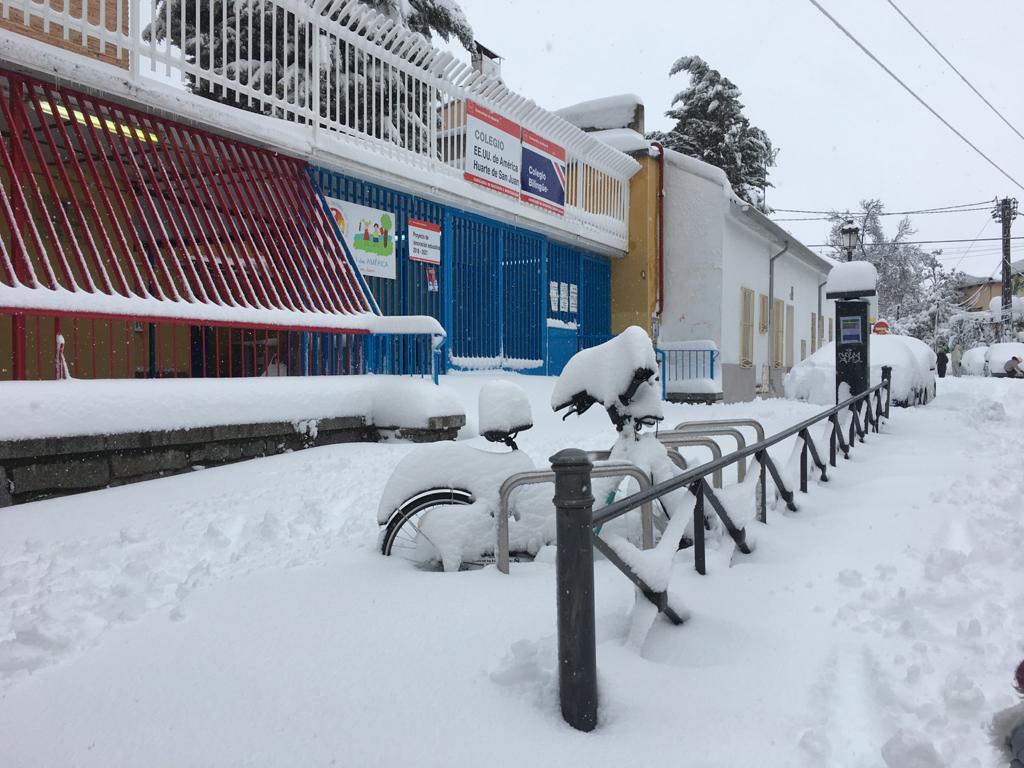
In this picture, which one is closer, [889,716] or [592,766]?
[592,766]

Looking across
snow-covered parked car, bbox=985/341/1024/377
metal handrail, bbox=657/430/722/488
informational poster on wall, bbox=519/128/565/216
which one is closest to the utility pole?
snow-covered parked car, bbox=985/341/1024/377

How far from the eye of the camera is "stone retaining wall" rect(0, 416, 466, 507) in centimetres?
468

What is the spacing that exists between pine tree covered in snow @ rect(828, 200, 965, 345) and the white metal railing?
45747mm

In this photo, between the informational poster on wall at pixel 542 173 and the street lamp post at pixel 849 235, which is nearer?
the informational poster on wall at pixel 542 173

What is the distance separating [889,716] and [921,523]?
101 inches

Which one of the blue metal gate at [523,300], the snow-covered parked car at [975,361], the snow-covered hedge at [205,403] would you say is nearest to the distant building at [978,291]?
the snow-covered parked car at [975,361]

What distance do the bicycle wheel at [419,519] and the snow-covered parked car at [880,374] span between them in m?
10.2

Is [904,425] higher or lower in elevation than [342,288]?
lower

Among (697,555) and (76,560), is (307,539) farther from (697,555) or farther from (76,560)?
(697,555)

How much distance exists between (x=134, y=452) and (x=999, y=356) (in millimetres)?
31886

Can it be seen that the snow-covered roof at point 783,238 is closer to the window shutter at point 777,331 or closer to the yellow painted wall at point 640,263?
the window shutter at point 777,331

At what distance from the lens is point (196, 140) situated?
23.5ft

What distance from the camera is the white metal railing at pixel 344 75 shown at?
671cm

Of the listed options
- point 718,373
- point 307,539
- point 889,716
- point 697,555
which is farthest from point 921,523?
point 718,373
